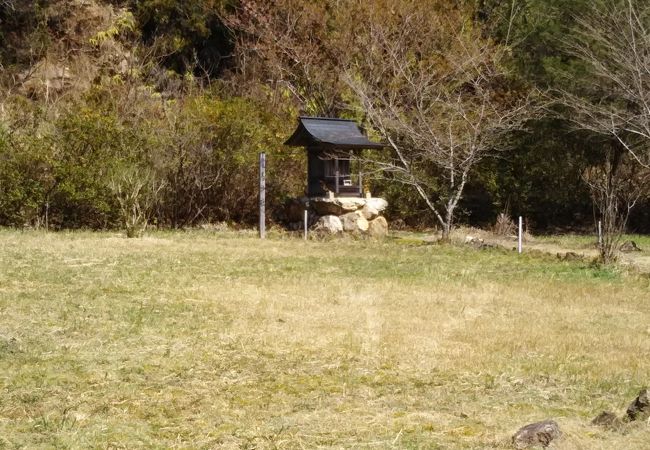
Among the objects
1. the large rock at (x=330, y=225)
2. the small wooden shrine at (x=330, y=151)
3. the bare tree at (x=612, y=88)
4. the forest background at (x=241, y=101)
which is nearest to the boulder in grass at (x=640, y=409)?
the bare tree at (x=612, y=88)

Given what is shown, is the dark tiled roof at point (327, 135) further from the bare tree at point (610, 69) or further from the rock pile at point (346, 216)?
the bare tree at point (610, 69)

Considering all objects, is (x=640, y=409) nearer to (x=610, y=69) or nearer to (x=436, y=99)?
(x=436, y=99)

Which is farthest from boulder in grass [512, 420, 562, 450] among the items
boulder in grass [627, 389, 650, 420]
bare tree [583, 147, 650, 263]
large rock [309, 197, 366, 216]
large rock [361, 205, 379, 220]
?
large rock [361, 205, 379, 220]

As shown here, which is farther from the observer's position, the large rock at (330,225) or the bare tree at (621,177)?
the large rock at (330,225)

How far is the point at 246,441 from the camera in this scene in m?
5.11

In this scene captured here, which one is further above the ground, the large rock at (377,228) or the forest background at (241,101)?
the forest background at (241,101)

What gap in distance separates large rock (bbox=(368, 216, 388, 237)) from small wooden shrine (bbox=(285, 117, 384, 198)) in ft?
2.31

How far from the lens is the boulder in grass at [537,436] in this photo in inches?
191

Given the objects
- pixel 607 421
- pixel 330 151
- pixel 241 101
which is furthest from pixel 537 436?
pixel 241 101

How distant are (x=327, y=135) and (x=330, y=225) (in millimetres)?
1954

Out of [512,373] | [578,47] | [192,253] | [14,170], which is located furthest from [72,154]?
[512,373]

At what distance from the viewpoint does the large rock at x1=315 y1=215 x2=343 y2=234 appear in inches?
741

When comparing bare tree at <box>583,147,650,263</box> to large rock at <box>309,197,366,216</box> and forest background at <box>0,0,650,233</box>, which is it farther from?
large rock at <box>309,197,366,216</box>

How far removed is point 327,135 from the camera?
19.0 meters
